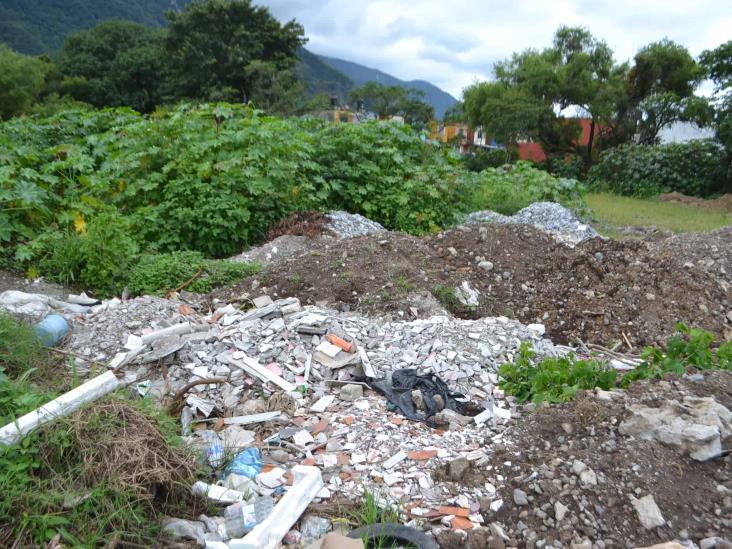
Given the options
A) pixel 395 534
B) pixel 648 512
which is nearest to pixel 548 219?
pixel 648 512

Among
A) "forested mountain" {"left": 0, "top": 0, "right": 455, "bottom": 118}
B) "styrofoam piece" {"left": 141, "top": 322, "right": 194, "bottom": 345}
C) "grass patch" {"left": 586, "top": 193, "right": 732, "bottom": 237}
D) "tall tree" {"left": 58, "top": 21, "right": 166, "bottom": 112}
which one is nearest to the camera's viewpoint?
"styrofoam piece" {"left": 141, "top": 322, "right": 194, "bottom": 345}

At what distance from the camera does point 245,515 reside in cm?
262

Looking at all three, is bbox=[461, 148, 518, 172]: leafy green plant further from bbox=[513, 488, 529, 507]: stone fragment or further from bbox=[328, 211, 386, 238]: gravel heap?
bbox=[513, 488, 529, 507]: stone fragment

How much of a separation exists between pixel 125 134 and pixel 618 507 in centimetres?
748

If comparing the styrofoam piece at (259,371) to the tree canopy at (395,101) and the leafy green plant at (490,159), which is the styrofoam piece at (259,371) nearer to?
the leafy green plant at (490,159)

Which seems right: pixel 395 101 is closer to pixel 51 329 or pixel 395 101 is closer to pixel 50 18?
pixel 51 329

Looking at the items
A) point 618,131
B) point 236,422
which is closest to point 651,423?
point 236,422

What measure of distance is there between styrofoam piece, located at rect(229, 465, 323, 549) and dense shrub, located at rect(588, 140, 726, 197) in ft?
60.7

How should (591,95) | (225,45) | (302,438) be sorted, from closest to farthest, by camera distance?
1. (302,438)
2. (591,95)
3. (225,45)

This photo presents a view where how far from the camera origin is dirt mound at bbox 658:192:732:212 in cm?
1563

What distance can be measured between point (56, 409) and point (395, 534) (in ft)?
5.40

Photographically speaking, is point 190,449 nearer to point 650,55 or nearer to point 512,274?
point 512,274

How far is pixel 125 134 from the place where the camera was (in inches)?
313

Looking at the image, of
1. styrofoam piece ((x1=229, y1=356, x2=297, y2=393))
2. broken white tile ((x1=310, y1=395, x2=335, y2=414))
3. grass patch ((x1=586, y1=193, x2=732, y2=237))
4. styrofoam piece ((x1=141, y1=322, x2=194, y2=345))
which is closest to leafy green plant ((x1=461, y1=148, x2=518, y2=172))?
grass patch ((x1=586, y1=193, x2=732, y2=237))
